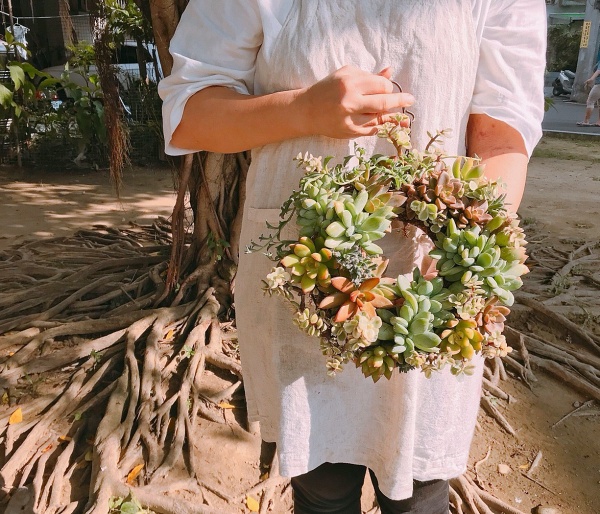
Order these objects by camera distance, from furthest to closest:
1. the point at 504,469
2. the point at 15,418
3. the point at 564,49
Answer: the point at 564,49 < the point at 15,418 < the point at 504,469

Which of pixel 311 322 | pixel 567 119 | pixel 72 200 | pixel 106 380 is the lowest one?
pixel 106 380

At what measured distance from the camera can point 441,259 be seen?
3.26 ft

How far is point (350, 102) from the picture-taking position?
3.25 ft

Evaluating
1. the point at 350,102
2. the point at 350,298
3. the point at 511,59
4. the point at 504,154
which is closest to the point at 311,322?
the point at 350,298

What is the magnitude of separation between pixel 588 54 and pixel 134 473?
20.5 metres

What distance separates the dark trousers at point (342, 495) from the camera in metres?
1.34

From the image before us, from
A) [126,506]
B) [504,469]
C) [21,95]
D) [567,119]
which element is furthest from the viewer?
[567,119]

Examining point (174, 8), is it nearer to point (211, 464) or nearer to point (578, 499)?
point (211, 464)

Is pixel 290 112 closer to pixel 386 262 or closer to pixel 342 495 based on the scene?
pixel 386 262

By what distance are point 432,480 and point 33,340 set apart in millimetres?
2561

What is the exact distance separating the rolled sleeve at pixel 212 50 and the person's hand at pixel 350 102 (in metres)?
0.19

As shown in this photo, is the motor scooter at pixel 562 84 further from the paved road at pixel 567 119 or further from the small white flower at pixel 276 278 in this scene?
the small white flower at pixel 276 278

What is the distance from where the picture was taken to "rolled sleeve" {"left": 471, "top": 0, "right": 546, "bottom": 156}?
1.14 metres

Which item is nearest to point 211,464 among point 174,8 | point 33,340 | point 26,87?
point 33,340
